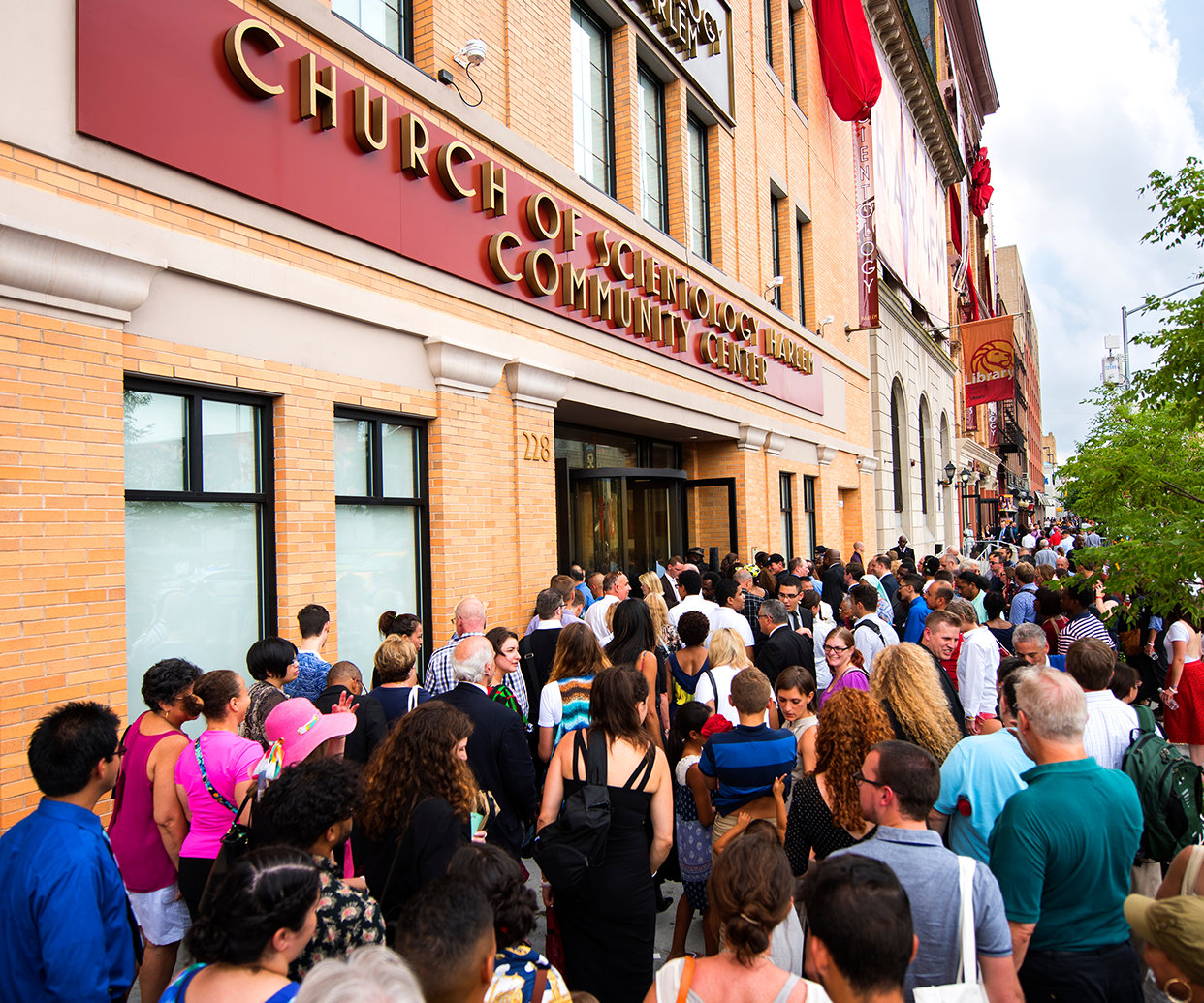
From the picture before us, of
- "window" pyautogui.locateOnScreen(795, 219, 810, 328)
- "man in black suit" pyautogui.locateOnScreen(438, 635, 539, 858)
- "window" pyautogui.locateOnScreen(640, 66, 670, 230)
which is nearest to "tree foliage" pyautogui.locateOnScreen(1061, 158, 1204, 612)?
"man in black suit" pyautogui.locateOnScreen(438, 635, 539, 858)

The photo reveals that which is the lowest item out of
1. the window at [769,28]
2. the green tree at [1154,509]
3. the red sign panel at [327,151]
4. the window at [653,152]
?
the green tree at [1154,509]

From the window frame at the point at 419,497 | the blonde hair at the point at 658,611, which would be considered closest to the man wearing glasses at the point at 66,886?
the window frame at the point at 419,497

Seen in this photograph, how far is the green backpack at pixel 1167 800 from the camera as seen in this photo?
362cm

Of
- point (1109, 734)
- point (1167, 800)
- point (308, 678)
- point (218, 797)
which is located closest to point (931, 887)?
point (1167, 800)

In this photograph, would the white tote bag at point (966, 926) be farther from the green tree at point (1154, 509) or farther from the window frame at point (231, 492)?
the window frame at point (231, 492)

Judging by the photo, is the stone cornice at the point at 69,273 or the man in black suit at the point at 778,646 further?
the man in black suit at the point at 778,646

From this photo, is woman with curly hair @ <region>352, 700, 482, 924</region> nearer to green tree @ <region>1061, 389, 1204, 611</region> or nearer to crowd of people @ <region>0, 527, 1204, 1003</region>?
crowd of people @ <region>0, 527, 1204, 1003</region>

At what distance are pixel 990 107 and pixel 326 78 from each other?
6752cm

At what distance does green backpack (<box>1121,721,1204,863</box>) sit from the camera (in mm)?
3623

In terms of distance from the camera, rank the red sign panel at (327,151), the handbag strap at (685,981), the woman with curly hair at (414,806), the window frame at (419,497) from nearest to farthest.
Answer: the handbag strap at (685,981)
the woman with curly hair at (414,806)
the red sign panel at (327,151)
the window frame at (419,497)

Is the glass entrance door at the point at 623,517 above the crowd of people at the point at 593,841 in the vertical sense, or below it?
above

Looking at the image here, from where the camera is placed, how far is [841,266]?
2125 cm

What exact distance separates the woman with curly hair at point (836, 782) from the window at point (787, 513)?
46.5 ft

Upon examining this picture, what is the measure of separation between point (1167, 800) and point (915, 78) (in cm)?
3080
